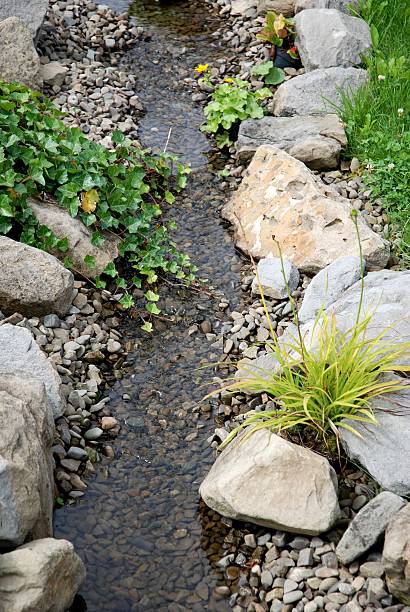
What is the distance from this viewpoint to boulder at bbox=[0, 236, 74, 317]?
4.90 meters

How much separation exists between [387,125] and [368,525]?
151 inches

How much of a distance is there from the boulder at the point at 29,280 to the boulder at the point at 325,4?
4559mm

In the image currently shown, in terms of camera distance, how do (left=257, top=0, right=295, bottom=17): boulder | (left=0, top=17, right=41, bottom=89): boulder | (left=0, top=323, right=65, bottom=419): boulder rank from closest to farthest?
(left=0, top=323, right=65, bottom=419): boulder → (left=0, top=17, right=41, bottom=89): boulder → (left=257, top=0, right=295, bottom=17): boulder

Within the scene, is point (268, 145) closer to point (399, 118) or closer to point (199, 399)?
point (399, 118)

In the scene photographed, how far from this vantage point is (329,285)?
17.2 feet

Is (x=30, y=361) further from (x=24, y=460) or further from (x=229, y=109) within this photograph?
(x=229, y=109)

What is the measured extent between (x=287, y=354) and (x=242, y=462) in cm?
68

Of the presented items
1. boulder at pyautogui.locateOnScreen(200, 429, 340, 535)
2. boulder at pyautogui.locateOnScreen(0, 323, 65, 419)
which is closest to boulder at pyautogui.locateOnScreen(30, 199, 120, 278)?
boulder at pyautogui.locateOnScreen(0, 323, 65, 419)

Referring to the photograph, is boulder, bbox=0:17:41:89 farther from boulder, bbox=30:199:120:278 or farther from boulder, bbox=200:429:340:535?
boulder, bbox=200:429:340:535

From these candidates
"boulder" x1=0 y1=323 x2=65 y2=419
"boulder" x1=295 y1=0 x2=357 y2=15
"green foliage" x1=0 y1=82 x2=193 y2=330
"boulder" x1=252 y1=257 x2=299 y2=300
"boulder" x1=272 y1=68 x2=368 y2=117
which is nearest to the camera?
"boulder" x1=0 y1=323 x2=65 y2=419

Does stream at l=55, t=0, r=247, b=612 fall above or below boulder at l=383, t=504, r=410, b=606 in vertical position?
below

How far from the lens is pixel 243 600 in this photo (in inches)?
149

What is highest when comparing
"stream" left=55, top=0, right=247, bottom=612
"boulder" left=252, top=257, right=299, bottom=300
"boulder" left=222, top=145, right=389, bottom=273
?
"boulder" left=222, top=145, right=389, bottom=273

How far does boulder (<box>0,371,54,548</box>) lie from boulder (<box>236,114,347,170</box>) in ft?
10.9
